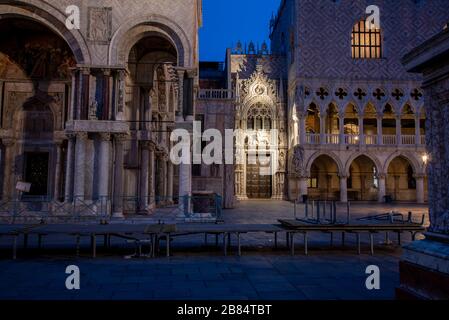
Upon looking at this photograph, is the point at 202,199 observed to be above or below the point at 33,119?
below

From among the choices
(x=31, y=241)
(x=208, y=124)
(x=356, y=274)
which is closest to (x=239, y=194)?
(x=208, y=124)

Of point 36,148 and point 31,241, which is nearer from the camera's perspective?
point 31,241

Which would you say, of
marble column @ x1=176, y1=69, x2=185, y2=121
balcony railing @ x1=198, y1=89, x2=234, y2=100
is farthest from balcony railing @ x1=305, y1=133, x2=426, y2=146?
marble column @ x1=176, y1=69, x2=185, y2=121

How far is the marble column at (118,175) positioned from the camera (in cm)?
1500

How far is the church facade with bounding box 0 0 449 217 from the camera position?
15.0m

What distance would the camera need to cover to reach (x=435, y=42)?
3.82 meters

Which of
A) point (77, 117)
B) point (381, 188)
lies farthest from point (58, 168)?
point (381, 188)

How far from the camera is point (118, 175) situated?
1548 centimetres

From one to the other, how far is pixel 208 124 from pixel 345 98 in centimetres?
1448

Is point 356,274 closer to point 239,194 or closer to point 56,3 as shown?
point 56,3

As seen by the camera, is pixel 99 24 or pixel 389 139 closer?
pixel 99 24

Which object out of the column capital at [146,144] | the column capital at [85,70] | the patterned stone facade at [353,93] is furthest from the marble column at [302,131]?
the column capital at [85,70]

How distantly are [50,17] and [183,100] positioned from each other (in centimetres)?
660

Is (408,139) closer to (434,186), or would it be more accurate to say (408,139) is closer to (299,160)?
(299,160)
